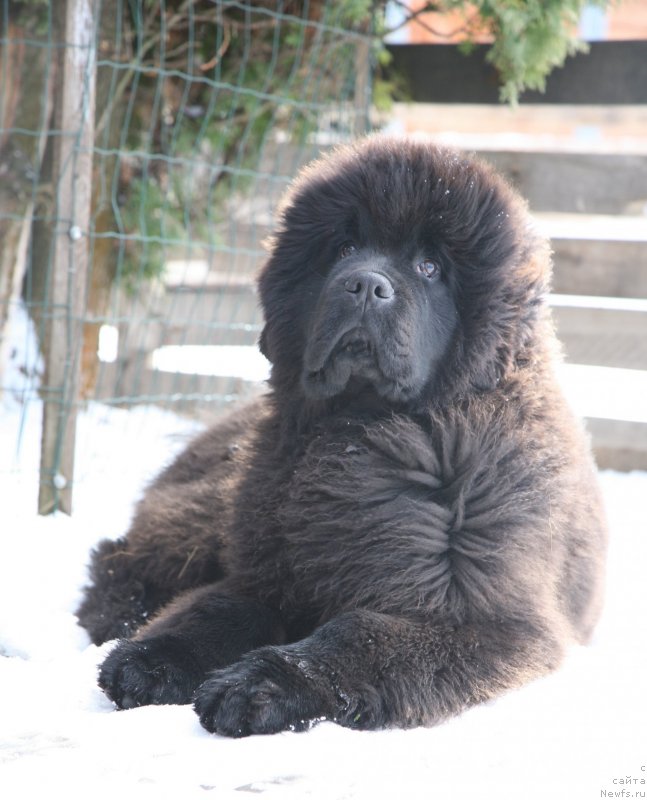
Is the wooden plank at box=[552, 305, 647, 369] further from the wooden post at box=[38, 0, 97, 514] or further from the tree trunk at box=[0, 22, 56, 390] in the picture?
the tree trunk at box=[0, 22, 56, 390]

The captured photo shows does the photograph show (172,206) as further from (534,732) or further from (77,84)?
(534,732)

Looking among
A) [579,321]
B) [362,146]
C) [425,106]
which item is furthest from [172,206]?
[362,146]

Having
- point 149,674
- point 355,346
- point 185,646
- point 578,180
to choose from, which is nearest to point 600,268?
point 578,180

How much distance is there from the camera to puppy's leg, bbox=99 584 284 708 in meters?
2.32

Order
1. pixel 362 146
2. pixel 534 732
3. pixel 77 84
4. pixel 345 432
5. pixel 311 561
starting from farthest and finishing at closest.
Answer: pixel 77 84 → pixel 362 146 → pixel 345 432 → pixel 311 561 → pixel 534 732

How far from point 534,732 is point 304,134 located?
14.2 feet

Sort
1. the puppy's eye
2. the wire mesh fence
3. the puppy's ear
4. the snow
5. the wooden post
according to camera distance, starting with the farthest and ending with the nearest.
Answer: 1. the wire mesh fence
2. the wooden post
3. the puppy's ear
4. the puppy's eye
5. the snow

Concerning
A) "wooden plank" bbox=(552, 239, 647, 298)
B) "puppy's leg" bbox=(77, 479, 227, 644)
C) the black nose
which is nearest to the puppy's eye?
the black nose

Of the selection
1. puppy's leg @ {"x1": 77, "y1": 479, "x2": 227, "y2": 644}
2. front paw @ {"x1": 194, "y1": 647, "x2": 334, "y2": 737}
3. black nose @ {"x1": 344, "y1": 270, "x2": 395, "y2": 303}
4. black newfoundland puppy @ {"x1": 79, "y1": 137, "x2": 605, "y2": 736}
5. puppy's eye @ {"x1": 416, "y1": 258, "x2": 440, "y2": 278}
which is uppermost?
puppy's eye @ {"x1": 416, "y1": 258, "x2": 440, "y2": 278}

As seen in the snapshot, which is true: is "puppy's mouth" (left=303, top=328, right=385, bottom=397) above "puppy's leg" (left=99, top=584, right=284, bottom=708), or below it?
above

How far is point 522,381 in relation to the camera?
274 centimetres

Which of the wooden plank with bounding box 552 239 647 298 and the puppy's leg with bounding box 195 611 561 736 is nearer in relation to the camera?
the puppy's leg with bounding box 195 611 561 736

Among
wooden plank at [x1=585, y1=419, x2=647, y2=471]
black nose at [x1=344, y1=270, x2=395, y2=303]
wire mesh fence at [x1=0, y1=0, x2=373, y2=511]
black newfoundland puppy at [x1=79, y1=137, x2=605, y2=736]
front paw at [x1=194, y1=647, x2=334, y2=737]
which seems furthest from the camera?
wooden plank at [x1=585, y1=419, x2=647, y2=471]

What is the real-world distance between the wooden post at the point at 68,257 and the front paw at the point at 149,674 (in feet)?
6.15
